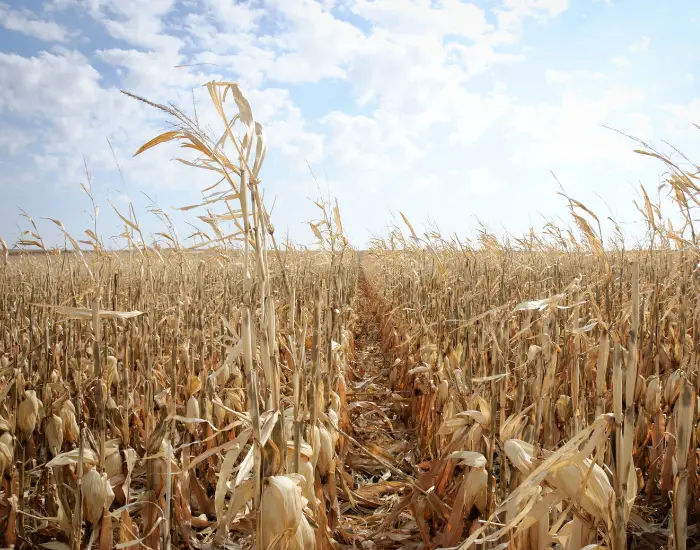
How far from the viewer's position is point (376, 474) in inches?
109

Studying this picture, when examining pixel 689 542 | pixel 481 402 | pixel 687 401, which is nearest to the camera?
pixel 687 401

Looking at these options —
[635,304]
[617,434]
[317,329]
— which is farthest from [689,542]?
[317,329]

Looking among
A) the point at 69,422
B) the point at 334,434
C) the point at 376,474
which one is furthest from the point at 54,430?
the point at 376,474

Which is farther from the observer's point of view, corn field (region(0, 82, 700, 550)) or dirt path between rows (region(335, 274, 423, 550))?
dirt path between rows (region(335, 274, 423, 550))

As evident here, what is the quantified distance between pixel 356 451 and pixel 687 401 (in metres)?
2.21

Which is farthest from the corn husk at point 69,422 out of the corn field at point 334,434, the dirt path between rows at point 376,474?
the dirt path between rows at point 376,474

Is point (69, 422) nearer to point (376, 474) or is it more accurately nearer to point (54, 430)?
point (54, 430)

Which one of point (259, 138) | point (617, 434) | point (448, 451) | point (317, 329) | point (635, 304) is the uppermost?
point (259, 138)

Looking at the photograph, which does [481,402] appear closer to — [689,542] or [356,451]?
[689,542]

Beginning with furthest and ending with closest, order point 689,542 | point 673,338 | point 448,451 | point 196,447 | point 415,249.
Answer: point 415,249 < point 673,338 < point 196,447 < point 689,542 < point 448,451

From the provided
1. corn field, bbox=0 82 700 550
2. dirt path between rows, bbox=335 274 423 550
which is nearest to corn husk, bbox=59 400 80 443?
corn field, bbox=0 82 700 550

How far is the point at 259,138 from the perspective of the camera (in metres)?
1.07

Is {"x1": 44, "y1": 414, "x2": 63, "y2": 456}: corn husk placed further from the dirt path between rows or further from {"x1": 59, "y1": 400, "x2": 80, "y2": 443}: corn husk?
the dirt path between rows

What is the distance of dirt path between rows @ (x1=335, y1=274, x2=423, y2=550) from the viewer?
2.01 metres
